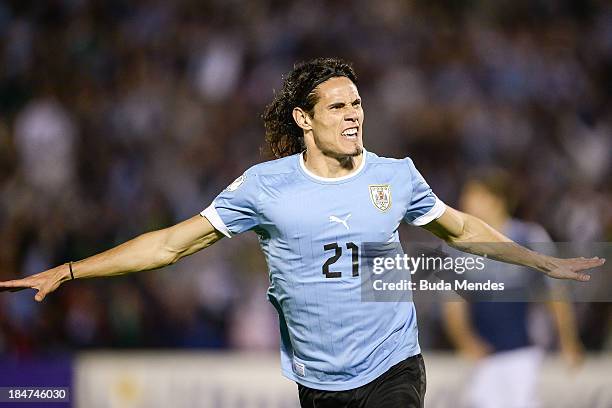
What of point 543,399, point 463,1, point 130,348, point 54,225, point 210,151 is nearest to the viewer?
point 543,399

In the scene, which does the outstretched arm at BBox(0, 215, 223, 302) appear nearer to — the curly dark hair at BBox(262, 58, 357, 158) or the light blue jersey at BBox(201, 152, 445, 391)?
the light blue jersey at BBox(201, 152, 445, 391)

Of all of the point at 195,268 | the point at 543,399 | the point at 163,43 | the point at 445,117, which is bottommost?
the point at 543,399

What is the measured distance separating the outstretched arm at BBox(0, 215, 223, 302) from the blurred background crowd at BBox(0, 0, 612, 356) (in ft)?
11.5

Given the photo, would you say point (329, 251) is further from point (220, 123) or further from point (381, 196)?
point (220, 123)

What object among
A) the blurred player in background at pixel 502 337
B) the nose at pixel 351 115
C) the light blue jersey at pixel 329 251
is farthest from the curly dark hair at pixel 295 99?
the blurred player in background at pixel 502 337

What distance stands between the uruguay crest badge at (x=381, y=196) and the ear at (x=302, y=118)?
444mm

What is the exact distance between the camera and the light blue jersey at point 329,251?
179 inches

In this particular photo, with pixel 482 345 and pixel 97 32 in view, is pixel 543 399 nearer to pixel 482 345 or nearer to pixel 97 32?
pixel 482 345

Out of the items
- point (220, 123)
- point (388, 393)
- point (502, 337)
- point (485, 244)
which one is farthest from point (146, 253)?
point (220, 123)

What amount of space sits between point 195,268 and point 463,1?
423 cm

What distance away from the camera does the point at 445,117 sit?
961 centimetres

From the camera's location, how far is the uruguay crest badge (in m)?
4.57

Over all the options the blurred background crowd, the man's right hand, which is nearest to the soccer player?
the man's right hand

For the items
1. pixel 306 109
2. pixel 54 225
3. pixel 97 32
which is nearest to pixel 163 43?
pixel 97 32
